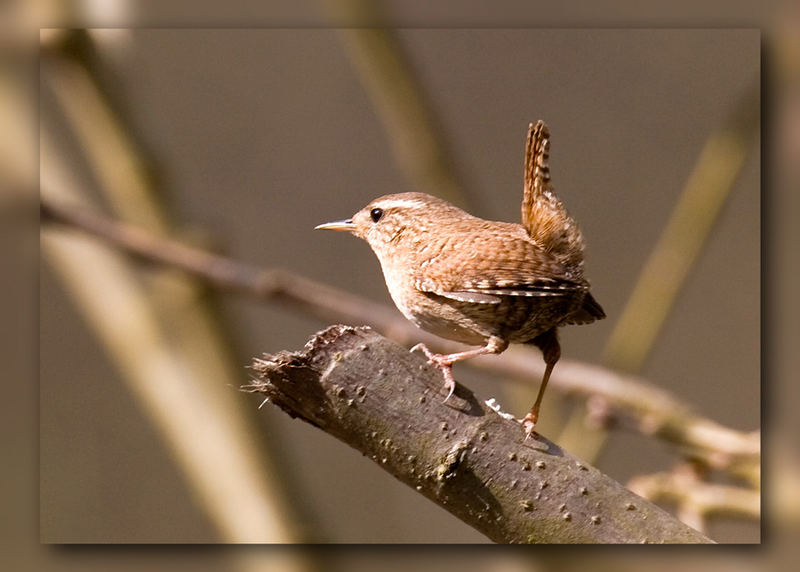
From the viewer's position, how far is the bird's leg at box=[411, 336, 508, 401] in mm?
1449

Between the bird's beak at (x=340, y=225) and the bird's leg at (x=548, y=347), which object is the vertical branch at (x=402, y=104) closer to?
the bird's beak at (x=340, y=225)

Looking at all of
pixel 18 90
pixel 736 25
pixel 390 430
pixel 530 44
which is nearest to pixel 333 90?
pixel 530 44

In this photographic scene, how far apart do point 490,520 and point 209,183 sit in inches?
57.6

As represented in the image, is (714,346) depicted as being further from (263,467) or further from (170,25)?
(170,25)

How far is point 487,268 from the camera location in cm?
161

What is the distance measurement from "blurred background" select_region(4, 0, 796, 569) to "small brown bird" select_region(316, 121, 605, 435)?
0.99ft

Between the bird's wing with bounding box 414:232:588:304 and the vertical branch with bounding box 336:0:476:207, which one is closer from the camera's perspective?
the bird's wing with bounding box 414:232:588:304

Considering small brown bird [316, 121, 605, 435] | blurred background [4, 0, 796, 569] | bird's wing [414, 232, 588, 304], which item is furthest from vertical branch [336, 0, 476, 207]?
bird's wing [414, 232, 588, 304]

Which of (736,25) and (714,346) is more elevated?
(736,25)

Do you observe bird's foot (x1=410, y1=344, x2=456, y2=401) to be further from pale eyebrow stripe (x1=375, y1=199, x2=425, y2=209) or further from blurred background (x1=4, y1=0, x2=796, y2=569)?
blurred background (x1=4, y1=0, x2=796, y2=569)

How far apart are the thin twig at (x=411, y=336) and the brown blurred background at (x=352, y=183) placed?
0.15m

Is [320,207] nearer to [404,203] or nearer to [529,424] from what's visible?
[404,203]

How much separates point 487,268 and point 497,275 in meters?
0.03

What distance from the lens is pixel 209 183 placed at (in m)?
2.58
